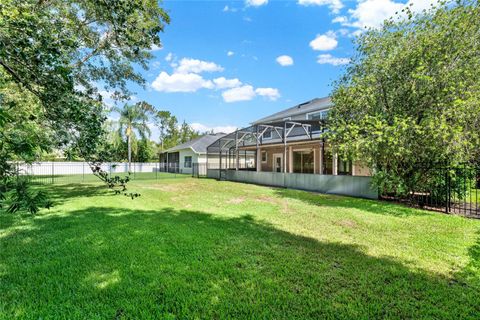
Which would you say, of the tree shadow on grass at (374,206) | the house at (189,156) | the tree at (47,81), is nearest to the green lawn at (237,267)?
the tree shadow on grass at (374,206)

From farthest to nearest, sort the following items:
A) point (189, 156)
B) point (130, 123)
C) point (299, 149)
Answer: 1. point (130, 123)
2. point (189, 156)
3. point (299, 149)

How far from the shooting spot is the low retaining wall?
9.86m

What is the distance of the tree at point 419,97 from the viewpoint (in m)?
7.12

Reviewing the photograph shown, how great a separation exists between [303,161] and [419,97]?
9716mm

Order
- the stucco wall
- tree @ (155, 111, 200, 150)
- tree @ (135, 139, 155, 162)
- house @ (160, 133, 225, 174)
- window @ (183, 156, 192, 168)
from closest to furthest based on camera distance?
the stucco wall, house @ (160, 133, 225, 174), window @ (183, 156, 192, 168), tree @ (135, 139, 155, 162), tree @ (155, 111, 200, 150)

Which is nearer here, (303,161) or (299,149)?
(299,149)

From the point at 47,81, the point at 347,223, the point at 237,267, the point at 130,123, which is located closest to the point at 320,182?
the point at 347,223

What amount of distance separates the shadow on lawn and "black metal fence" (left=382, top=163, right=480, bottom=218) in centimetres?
560

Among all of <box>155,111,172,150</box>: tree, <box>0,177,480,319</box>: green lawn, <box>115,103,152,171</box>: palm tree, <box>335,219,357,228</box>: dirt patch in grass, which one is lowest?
<box>335,219,357,228</box>: dirt patch in grass

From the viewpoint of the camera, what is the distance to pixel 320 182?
11.8 meters

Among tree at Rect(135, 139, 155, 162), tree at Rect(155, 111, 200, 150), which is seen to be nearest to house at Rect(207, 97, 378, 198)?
tree at Rect(135, 139, 155, 162)

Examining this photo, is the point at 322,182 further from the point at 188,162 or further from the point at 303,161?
the point at 188,162

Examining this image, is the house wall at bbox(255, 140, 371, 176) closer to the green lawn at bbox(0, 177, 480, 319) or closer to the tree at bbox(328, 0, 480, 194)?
the tree at bbox(328, 0, 480, 194)

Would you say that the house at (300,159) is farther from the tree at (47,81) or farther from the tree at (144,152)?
the tree at (144,152)
